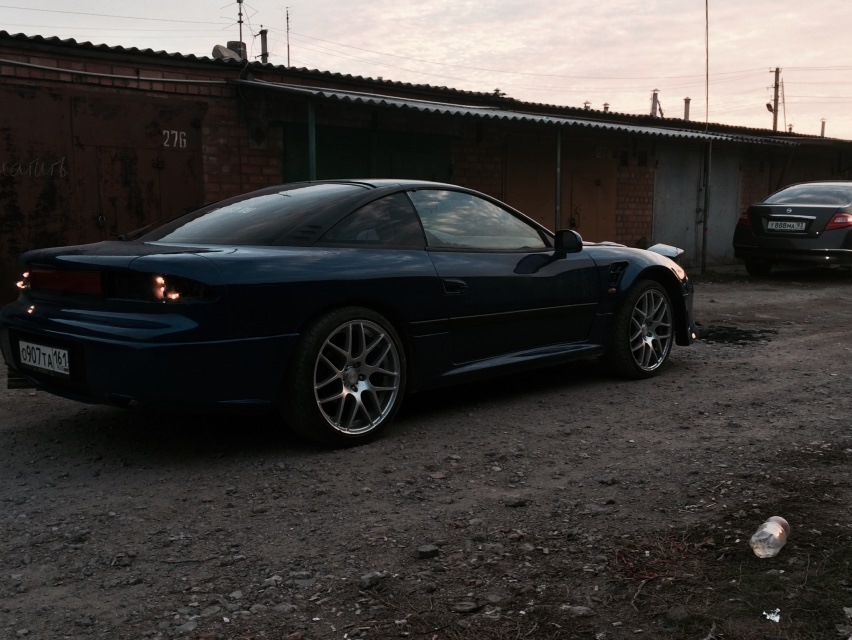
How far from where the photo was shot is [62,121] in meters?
9.38

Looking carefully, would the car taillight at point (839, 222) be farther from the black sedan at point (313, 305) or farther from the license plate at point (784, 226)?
the black sedan at point (313, 305)

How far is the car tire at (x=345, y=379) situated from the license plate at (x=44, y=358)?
3.16 ft

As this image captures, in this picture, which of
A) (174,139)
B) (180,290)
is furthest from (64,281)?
(174,139)

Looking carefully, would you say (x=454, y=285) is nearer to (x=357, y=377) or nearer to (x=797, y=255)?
(x=357, y=377)

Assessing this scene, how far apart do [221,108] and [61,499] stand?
8.04 m

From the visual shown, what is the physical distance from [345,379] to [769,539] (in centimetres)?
200

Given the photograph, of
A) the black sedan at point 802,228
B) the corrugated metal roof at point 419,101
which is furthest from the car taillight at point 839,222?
the corrugated metal roof at point 419,101

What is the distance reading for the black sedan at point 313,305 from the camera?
3615 mm

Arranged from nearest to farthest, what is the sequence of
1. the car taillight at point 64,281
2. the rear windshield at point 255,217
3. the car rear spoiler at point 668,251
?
the car taillight at point 64,281 < the rear windshield at point 255,217 < the car rear spoiler at point 668,251

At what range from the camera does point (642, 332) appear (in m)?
5.71

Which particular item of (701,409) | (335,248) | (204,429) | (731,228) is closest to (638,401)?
(701,409)

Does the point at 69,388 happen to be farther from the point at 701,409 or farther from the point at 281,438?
the point at 701,409

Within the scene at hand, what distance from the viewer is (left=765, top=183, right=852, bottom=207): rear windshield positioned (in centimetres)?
1323

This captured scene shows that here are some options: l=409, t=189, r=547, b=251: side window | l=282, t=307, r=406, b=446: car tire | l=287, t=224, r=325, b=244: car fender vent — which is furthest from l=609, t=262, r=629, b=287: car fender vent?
l=287, t=224, r=325, b=244: car fender vent
